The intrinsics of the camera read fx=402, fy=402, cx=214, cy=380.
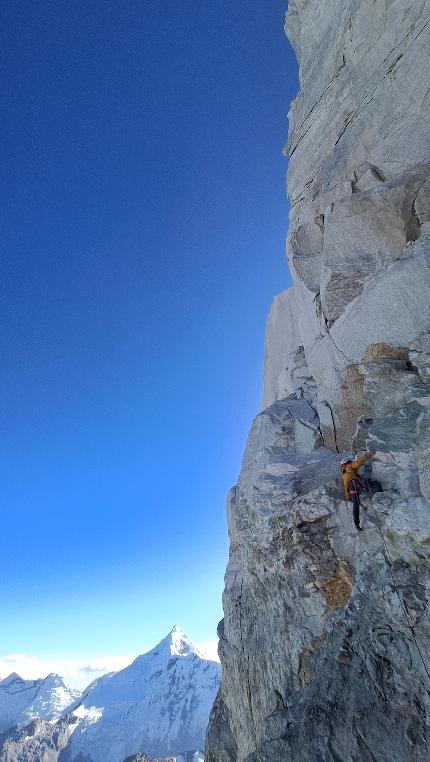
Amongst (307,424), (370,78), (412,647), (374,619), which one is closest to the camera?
(412,647)

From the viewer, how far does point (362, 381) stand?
14.8 m

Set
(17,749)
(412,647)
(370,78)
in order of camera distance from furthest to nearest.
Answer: (17,749) → (370,78) → (412,647)

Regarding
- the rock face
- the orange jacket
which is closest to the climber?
the orange jacket

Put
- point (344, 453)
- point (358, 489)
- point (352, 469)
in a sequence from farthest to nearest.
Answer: point (344, 453) < point (352, 469) < point (358, 489)

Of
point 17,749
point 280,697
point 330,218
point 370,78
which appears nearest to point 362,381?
point 330,218

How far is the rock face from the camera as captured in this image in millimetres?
9531

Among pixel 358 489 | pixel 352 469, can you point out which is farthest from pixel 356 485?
pixel 352 469

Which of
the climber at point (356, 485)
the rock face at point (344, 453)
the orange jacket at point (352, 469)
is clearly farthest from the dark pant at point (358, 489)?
the rock face at point (344, 453)

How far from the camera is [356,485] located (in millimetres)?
11688

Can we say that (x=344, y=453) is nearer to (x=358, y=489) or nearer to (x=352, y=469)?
(x=352, y=469)

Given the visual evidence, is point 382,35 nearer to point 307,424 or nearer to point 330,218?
point 330,218

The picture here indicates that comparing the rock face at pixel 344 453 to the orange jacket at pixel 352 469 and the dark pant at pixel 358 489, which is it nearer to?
the dark pant at pixel 358 489

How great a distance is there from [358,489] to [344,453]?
3.22 m

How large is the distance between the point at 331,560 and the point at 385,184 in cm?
1399
